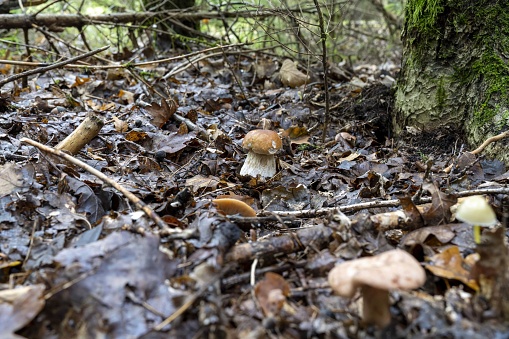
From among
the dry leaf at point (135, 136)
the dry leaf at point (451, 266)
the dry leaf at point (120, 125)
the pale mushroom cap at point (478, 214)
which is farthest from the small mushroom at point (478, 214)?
the dry leaf at point (120, 125)

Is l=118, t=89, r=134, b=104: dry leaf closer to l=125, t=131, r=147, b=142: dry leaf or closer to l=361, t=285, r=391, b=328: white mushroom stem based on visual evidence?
l=125, t=131, r=147, b=142: dry leaf

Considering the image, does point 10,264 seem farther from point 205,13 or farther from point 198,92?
point 205,13

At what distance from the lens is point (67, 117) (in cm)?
491

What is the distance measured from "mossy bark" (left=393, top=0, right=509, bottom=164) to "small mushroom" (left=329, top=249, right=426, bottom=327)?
8.11 ft

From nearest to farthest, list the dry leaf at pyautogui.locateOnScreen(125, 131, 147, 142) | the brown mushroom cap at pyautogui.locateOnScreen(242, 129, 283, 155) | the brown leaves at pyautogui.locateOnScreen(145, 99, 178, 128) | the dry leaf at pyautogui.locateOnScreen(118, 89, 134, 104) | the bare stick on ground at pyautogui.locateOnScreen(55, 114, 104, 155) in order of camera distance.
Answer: the bare stick on ground at pyautogui.locateOnScreen(55, 114, 104, 155)
the brown mushroom cap at pyautogui.locateOnScreen(242, 129, 283, 155)
the dry leaf at pyautogui.locateOnScreen(125, 131, 147, 142)
the brown leaves at pyautogui.locateOnScreen(145, 99, 178, 128)
the dry leaf at pyautogui.locateOnScreen(118, 89, 134, 104)

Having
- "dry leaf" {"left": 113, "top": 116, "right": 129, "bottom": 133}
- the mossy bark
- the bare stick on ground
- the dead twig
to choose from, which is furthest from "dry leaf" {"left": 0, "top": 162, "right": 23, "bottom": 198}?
the mossy bark

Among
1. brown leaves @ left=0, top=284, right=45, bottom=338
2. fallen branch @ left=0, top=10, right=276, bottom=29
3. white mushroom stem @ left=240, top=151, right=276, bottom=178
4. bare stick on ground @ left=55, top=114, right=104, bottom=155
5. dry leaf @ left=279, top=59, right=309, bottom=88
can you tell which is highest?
fallen branch @ left=0, top=10, right=276, bottom=29

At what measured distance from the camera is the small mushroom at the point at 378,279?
61.4 inches

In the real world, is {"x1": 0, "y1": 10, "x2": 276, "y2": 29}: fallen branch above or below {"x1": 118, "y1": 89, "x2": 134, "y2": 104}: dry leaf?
above

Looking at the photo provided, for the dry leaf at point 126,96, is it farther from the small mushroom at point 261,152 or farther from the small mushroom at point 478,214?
the small mushroom at point 478,214

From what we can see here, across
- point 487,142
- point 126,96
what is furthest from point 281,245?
point 126,96

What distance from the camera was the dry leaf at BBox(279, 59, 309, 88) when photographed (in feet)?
21.9

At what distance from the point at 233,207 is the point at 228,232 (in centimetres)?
57

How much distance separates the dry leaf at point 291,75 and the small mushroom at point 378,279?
530cm
